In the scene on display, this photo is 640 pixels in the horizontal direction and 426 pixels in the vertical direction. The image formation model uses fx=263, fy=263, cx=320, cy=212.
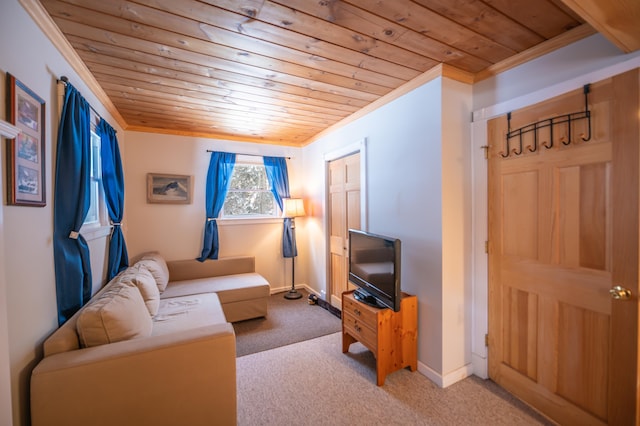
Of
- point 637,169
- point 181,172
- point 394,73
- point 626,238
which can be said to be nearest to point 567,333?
point 626,238

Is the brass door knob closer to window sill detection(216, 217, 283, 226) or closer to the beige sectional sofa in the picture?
the beige sectional sofa

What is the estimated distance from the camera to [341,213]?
341 centimetres

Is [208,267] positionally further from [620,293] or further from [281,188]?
[620,293]

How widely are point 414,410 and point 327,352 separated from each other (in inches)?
36.8

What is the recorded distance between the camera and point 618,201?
1.40 m

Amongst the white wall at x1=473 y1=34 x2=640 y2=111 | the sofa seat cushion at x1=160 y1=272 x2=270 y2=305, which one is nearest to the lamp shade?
the sofa seat cushion at x1=160 y1=272 x2=270 y2=305

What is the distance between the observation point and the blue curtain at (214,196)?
3703mm

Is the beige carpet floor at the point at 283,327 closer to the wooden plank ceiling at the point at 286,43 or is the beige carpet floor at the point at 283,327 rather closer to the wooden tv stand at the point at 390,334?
the wooden tv stand at the point at 390,334

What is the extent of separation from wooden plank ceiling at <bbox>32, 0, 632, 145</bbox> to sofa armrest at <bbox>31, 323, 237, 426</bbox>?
5.89ft

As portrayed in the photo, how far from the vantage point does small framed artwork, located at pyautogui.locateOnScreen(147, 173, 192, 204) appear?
3.50 m

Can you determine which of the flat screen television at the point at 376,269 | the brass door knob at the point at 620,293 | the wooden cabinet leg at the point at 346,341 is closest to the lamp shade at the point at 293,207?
the flat screen television at the point at 376,269

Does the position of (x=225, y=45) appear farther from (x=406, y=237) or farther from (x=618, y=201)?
(x=618, y=201)

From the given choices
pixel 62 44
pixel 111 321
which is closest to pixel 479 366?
pixel 111 321

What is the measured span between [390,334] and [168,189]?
3286mm
